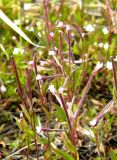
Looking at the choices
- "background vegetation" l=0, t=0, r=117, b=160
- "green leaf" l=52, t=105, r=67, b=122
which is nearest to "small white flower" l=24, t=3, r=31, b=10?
"background vegetation" l=0, t=0, r=117, b=160

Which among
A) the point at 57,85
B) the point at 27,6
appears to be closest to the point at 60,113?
the point at 57,85

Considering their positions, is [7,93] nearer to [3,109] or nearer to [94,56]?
[3,109]

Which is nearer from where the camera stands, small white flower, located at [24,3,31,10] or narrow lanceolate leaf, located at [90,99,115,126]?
narrow lanceolate leaf, located at [90,99,115,126]

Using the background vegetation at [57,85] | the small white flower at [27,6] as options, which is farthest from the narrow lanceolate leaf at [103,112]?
the small white flower at [27,6]

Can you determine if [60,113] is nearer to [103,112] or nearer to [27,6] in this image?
[103,112]

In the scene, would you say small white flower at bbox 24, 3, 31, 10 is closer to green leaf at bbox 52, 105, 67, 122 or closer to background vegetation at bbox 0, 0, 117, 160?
background vegetation at bbox 0, 0, 117, 160

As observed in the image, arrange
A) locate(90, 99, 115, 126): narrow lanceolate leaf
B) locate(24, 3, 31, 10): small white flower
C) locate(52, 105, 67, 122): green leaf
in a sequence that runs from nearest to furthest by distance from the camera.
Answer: locate(90, 99, 115, 126): narrow lanceolate leaf
locate(52, 105, 67, 122): green leaf
locate(24, 3, 31, 10): small white flower

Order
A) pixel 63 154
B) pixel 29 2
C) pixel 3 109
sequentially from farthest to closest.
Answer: pixel 29 2
pixel 3 109
pixel 63 154

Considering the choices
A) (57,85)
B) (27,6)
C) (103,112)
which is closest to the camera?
(103,112)

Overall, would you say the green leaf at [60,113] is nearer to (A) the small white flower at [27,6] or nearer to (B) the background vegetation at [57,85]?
(B) the background vegetation at [57,85]

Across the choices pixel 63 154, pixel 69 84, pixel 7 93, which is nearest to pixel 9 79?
pixel 7 93

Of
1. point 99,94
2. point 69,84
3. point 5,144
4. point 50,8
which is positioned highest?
point 50,8
